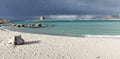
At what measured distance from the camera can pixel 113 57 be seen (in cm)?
1178

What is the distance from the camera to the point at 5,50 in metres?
12.5

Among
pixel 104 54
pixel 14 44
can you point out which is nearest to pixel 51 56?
pixel 104 54

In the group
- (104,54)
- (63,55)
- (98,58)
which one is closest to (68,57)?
(63,55)

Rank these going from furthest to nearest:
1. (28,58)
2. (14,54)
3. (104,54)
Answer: (104,54) → (14,54) → (28,58)

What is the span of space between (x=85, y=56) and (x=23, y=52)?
3.83 m

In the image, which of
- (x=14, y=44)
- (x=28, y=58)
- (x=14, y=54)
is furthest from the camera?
(x=14, y=44)

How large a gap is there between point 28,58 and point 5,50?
246cm

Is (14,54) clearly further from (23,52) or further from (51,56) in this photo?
(51,56)

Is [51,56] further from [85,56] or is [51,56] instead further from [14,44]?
[14,44]

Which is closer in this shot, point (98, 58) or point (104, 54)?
point (98, 58)

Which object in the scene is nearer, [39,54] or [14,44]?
[39,54]

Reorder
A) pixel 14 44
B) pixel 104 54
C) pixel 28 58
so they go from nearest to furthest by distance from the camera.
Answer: pixel 28 58 < pixel 104 54 < pixel 14 44

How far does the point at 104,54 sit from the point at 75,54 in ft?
6.20

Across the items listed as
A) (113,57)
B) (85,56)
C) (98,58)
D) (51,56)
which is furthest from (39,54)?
(113,57)
